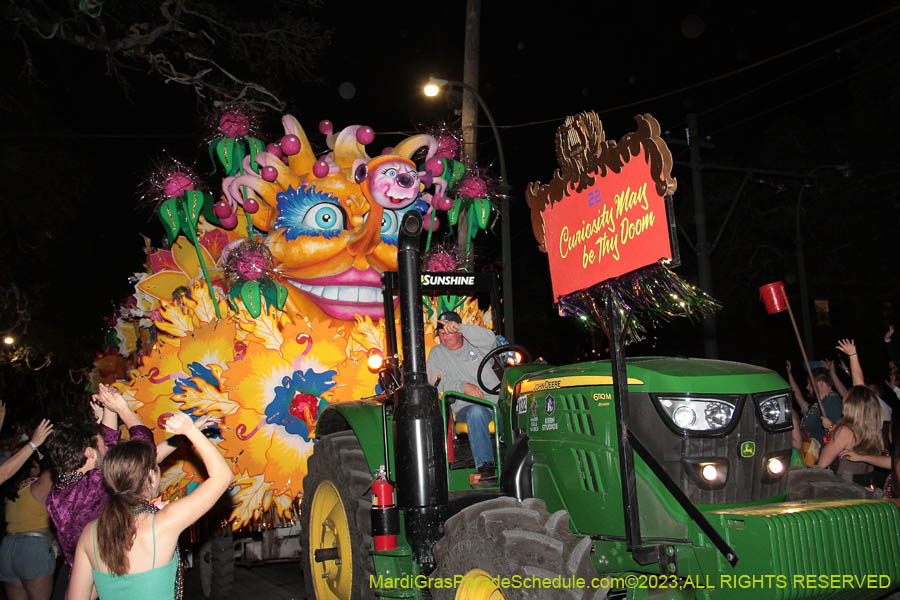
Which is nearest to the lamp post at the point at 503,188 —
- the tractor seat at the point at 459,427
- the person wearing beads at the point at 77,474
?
the tractor seat at the point at 459,427

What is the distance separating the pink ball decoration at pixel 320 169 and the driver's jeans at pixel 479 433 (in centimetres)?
350

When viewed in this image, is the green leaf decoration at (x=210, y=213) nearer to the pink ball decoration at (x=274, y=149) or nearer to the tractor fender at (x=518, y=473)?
the pink ball decoration at (x=274, y=149)

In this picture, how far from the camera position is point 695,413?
3.83 m

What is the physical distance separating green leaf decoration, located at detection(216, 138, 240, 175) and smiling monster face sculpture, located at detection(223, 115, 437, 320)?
0.59 ft

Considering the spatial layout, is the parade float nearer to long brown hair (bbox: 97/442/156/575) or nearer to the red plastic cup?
the red plastic cup

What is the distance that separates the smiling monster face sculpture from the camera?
7.74 metres

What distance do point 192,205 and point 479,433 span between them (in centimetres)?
395

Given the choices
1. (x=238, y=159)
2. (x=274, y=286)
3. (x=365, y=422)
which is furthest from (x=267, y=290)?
(x=365, y=422)

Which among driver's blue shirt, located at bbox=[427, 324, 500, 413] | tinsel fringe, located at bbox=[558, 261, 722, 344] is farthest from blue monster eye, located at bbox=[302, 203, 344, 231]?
tinsel fringe, located at bbox=[558, 261, 722, 344]

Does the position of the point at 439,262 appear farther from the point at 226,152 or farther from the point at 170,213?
the point at 170,213

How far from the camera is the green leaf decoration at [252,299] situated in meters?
7.07

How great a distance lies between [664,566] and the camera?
142 inches

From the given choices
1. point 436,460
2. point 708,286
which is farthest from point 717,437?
point 708,286

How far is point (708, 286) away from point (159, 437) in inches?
405
